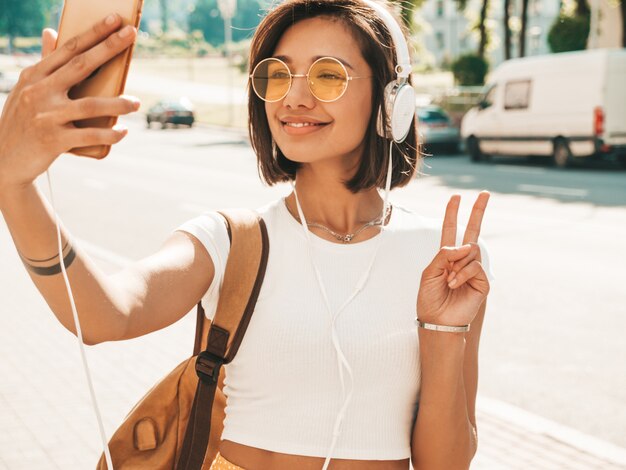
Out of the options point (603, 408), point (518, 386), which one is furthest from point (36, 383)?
point (603, 408)

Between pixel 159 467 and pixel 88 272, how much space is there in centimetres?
64

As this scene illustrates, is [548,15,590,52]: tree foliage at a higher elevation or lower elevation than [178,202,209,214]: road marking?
higher

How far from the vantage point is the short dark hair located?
2.22 metres

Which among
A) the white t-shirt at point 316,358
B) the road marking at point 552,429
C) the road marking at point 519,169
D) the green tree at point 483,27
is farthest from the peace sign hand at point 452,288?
the green tree at point 483,27

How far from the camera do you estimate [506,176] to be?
1959 centimetres

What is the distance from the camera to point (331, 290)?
6.86 feet

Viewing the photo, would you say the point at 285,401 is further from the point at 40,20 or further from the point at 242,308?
the point at 40,20

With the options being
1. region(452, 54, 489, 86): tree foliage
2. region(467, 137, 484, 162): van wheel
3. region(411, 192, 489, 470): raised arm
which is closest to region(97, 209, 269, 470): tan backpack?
region(411, 192, 489, 470): raised arm

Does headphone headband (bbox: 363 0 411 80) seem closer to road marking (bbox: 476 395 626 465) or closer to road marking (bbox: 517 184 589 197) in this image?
road marking (bbox: 476 395 626 465)

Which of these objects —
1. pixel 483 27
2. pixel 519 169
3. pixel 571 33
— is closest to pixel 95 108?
pixel 519 169

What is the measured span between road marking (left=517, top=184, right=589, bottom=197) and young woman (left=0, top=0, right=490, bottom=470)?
14.0 meters

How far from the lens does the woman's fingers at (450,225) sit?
2131 mm

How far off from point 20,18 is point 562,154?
60200 millimetres

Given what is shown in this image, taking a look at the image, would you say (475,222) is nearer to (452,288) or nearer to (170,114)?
(452,288)
